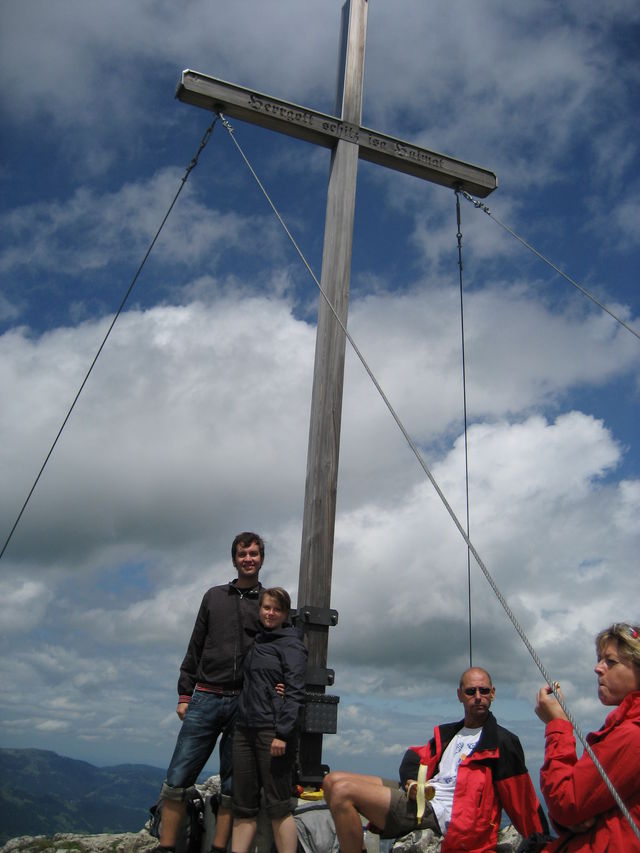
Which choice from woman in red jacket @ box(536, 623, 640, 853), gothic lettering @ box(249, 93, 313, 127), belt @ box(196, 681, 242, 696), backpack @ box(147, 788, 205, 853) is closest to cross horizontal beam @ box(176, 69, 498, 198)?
gothic lettering @ box(249, 93, 313, 127)

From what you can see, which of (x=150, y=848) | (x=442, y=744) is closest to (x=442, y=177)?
(x=442, y=744)

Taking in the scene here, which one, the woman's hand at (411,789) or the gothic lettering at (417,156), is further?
the gothic lettering at (417,156)

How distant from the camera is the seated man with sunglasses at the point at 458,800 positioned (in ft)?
10.5

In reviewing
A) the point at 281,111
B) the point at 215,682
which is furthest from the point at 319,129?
the point at 215,682

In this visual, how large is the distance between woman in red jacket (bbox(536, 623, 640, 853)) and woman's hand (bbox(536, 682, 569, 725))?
0.04 feet

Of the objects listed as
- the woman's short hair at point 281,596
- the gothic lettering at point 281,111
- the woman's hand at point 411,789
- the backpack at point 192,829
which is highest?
the gothic lettering at point 281,111

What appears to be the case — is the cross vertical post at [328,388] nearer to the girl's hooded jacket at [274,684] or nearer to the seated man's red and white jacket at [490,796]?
the girl's hooded jacket at [274,684]

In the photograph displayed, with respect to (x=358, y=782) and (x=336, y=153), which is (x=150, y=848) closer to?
(x=358, y=782)

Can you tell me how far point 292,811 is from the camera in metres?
4.12

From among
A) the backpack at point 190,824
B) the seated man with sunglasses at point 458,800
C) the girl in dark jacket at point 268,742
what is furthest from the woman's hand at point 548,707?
the backpack at point 190,824

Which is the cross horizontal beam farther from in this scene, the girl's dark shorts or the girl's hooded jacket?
the girl's dark shorts

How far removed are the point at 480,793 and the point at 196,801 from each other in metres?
2.38

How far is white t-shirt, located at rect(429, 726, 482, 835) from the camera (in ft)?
10.8

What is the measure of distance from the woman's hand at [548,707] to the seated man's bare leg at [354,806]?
105cm
